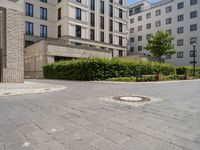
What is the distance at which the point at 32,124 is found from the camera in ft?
13.9

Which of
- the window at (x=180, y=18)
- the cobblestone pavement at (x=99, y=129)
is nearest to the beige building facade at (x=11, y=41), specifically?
Answer: the cobblestone pavement at (x=99, y=129)

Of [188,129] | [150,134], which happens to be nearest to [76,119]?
[150,134]

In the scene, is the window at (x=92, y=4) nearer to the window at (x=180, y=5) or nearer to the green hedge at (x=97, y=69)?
the green hedge at (x=97, y=69)

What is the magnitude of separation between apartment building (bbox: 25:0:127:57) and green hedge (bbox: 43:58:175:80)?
14.9 meters

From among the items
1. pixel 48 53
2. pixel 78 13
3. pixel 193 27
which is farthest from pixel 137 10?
pixel 48 53

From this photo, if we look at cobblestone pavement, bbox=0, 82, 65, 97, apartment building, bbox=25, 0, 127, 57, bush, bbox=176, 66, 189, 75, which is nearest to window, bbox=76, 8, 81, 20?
apartment building, bbox=25, 0, 127, 57

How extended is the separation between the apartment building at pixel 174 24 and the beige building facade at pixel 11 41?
41.2 metres

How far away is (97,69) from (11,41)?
8439 millimetres

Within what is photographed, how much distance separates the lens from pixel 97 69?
63.7 ft

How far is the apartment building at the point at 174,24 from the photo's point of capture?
150ft

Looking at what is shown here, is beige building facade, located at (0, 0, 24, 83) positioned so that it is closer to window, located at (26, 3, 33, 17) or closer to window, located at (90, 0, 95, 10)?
window, located at (26, 3, 33, 17)

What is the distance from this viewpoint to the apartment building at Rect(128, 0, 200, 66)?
4581 centimetres

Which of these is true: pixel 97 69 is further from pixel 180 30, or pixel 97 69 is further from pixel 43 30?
pixel 180 30

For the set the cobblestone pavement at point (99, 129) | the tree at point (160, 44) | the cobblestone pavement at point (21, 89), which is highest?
the tree at point (160, 44)
